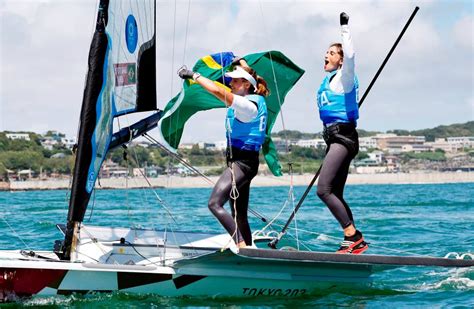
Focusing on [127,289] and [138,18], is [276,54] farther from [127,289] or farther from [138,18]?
[127,289]

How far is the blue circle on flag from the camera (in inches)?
374

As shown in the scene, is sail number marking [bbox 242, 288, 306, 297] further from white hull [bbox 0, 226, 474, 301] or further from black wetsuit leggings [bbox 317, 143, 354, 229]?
black wetsuit leggings [bbox 317, 143, 354, 229]

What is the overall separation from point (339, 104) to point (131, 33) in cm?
268

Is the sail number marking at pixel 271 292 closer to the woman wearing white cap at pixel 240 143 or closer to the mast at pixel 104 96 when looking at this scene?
the woman wearing white cap at pixel 240 143

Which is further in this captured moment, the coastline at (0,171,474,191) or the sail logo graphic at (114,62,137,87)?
the coastline at (0,171,474,191)

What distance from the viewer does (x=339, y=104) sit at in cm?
821

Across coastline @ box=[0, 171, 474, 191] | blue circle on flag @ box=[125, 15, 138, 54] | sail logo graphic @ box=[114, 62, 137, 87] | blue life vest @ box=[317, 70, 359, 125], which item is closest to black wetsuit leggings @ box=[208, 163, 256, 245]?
blue life vest @ box=[317, 70, 359, 125]

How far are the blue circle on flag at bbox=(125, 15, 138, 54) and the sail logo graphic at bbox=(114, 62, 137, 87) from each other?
0.18 m

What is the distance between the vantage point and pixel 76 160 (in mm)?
8805

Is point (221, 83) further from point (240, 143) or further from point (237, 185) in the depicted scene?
point (237, 185)

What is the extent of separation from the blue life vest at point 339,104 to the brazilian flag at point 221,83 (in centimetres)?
127

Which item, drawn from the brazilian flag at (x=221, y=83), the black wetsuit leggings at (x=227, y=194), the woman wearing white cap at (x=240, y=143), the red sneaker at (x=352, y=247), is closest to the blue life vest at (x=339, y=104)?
the woman wearing white cap at (x=240, y=143)

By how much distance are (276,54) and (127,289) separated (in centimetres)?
324

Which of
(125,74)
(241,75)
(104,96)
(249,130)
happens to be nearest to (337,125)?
(249,130)
